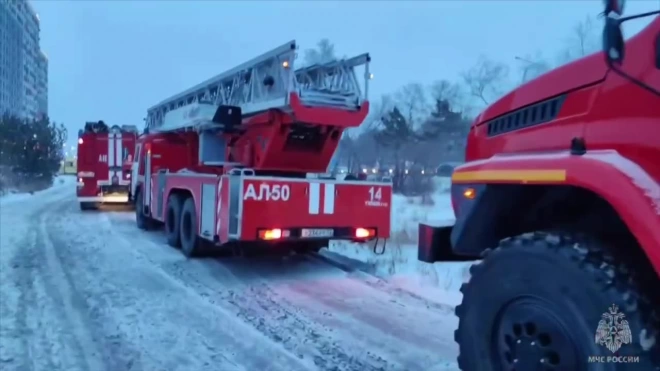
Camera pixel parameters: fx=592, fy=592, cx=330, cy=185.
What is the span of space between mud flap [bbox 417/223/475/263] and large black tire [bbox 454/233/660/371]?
75 cm

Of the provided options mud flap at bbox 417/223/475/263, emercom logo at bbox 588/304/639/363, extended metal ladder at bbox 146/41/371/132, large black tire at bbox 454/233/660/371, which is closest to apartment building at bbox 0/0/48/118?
extended metal ladder at bbox 146/41/371/132

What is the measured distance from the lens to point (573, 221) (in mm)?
3305

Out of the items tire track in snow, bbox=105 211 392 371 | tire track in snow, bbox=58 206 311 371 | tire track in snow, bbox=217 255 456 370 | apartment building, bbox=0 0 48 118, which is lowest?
tire track in snow, bbox=58 206 311 371

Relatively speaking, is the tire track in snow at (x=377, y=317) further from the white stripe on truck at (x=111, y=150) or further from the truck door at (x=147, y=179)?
the white stripe on truck at (x=111, y=150)

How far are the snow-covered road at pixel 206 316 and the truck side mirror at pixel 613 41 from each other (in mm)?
2942

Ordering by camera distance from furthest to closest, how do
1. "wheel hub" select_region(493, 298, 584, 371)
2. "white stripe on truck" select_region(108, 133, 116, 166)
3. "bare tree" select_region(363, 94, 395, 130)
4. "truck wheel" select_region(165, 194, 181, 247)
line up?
"bare tree" select_region(363, 94, 395, 130), "white stripe on truck" select_region(108, 133, 116, 166), "truck wheel" select_region(165, 194, 181, 247), "wheel hub" select_region(493, 298, 584, 371)

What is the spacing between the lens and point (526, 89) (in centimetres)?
341

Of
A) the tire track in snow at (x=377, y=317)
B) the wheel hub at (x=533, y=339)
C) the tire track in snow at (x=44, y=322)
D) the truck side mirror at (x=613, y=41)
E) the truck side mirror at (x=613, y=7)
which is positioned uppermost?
the truck side mirror at (x=613, y=7)

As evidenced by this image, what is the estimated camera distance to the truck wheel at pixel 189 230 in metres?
9.59

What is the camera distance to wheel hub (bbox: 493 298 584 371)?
8.84 feet

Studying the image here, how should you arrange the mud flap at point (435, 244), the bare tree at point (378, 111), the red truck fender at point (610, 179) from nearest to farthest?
1. the red truck fender at point (610, 179)
2. the mud flap at point (435, 244)
3. the bare tree at point (378, 111)

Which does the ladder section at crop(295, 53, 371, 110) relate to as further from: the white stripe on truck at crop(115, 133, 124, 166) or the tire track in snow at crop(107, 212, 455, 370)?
the white stripe on truck at crop(115, 133, 124, 166)

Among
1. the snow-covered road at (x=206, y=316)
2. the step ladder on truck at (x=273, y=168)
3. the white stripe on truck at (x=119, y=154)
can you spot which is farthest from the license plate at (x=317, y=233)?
the white stripe on truck at (x=119, y=154)

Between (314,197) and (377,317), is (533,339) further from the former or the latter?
(314,197)
